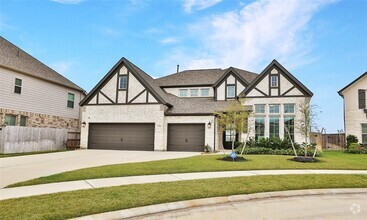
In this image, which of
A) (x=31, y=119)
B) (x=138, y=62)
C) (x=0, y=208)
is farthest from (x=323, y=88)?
(x=31, y=119)

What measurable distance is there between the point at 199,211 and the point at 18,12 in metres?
16.7

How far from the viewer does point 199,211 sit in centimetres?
570

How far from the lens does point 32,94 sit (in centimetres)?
2225

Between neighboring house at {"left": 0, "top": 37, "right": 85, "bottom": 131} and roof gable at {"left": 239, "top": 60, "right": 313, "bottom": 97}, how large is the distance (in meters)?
17.7

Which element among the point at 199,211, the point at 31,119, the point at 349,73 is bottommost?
the point at 199,211

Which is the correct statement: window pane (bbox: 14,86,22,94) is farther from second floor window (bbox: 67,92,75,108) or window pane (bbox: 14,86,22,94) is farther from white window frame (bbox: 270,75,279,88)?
white window frame (bbox: 270,75,279,88)

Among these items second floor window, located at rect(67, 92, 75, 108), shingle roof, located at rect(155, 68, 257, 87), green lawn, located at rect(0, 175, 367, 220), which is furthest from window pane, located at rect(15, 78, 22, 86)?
green lawn, located at rect(0, 175, 367, 220)

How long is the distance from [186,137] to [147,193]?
51.7 feet

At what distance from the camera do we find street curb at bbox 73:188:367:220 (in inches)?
205

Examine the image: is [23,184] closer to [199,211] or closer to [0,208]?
[0,208]

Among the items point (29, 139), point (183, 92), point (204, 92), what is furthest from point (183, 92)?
point (29, 139)

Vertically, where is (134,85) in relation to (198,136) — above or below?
above

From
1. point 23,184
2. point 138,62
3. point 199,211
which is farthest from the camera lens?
point 138,62

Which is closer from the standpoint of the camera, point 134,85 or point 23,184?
point 23,184
